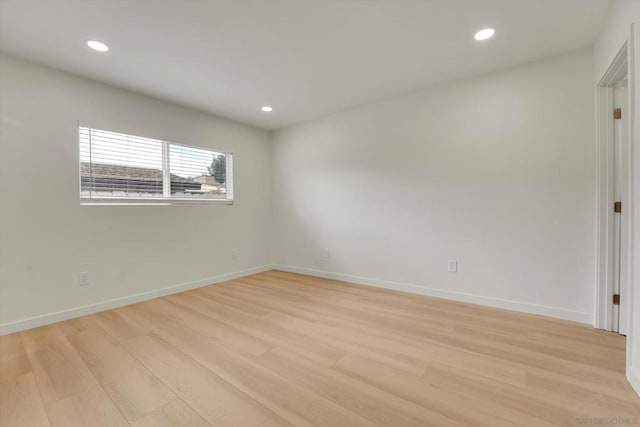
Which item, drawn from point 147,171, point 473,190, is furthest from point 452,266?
point 147,171

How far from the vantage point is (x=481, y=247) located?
2.99m

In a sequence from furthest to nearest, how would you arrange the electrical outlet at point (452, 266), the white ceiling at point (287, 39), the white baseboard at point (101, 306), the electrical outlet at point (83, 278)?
the electrical outlet at point (452, 266)
the electrical outlet at point (83, 278)
the white baseboard at point (101, 306)
the white ceiling at point (287, 39)

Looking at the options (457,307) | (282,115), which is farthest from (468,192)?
(282,115)

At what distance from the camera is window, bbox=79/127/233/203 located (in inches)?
118

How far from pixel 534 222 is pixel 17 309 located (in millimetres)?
5001

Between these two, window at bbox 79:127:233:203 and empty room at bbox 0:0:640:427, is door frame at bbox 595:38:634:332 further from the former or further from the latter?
window at bbox 79:127:233:203

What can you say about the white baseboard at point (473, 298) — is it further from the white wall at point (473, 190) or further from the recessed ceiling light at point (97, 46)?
the recessed ceiling light at point (97, 46)

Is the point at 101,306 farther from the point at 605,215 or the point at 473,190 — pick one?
the point at 605,215

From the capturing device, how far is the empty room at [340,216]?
1632 millimetres

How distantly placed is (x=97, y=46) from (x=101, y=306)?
2596mm

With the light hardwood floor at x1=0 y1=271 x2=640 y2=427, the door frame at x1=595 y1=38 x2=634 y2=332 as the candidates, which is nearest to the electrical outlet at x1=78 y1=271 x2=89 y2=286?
the light hardwood floor at x1=0 y1=271 x2=640 y2=427

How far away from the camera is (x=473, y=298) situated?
3041 mm

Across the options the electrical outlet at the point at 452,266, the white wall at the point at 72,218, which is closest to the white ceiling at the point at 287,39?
the white wall at the point at 72,218

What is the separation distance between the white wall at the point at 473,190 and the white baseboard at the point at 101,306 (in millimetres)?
1697
